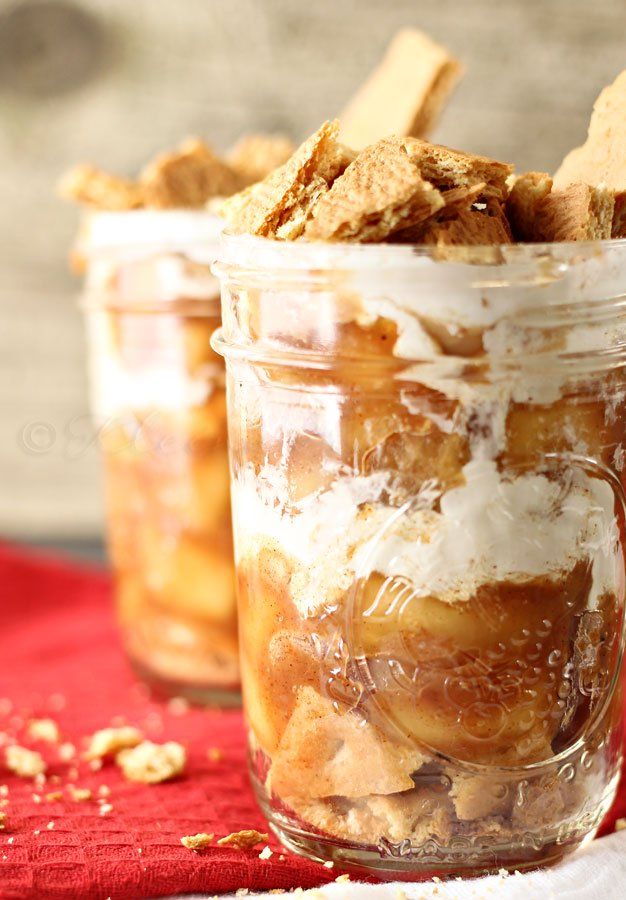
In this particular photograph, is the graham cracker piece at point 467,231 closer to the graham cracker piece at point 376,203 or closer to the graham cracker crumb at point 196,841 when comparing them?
the graham cracker piece at point 376,203

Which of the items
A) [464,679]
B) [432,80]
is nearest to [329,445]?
[464,679]

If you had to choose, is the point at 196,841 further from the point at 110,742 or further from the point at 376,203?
the point at 376,203

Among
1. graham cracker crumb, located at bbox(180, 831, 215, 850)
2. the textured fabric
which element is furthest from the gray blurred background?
the textured fabric

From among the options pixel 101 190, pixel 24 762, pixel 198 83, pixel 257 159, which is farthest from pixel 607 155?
pixel 198 83

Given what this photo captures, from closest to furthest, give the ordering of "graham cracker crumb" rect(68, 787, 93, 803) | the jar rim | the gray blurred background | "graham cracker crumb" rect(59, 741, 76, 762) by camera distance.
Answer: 1. the jar rim
2. "graham cracker crumb" rect(68, 787, 93, 803)
3. "graham cracker crumb" rect(59, 741, 76, 762)
4. the gray blurred background

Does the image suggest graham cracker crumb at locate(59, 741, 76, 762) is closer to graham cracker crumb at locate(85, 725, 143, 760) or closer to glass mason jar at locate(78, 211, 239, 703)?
graham cracker crumb at locate(85, 725, 143, 760)
